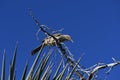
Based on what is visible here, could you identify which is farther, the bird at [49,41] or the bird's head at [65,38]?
the bird's head at [65,38]

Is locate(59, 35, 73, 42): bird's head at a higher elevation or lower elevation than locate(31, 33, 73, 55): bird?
higher

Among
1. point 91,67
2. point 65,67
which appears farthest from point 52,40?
point 91,67

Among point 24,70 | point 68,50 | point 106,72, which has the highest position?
point 68,50

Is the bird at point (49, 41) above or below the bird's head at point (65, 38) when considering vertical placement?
below

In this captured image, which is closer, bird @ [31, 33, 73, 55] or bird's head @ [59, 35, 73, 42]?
bird @ [31, 33, 73, 55]

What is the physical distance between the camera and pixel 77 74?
2322mm

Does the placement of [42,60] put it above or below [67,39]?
below

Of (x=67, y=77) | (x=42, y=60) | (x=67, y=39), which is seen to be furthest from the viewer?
(x=67, y=39)

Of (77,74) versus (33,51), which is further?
(33,51)

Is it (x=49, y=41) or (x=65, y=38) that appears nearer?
(x=49, y=41)

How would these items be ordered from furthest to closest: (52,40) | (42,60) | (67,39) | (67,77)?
(67,39), (52,40), (42,60), (67,77)

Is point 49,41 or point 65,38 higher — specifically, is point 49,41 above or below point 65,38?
below

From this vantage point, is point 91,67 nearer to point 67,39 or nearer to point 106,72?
point 106,72

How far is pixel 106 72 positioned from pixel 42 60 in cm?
52
